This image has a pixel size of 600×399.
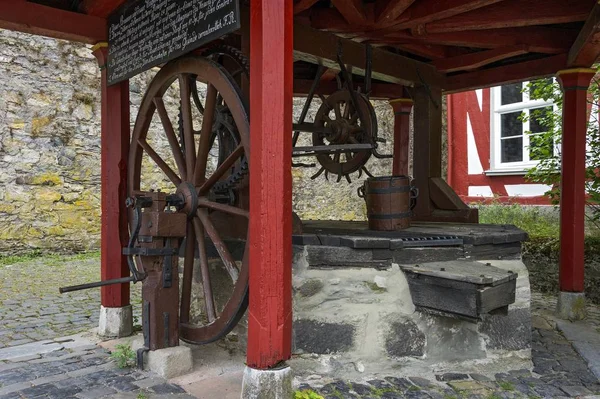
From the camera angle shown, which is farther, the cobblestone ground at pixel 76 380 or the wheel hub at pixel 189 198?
the wheel hub at pixel 189 198

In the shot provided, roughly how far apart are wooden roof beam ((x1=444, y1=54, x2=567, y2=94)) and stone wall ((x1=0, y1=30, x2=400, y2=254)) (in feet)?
17.5

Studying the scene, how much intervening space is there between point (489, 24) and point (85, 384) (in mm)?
3686

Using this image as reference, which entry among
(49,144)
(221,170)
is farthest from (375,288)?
(49,144)

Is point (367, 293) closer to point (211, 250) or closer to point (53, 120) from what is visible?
point (211, 250)

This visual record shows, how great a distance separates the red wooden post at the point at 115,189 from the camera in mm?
4211

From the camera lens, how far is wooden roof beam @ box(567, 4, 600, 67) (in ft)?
13.0

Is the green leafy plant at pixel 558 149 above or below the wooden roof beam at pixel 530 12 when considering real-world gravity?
below

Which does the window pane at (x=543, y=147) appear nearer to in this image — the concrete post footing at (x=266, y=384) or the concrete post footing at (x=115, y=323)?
the concrete post footing at (x=115, y=323)

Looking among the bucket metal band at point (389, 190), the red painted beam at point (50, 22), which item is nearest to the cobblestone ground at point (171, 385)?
the bucket metal band at point (389, 190)

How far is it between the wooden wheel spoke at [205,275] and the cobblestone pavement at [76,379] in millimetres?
475

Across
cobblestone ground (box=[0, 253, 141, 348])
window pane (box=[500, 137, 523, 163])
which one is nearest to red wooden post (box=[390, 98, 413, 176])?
cobblestone ground (box=[0, 253, 141, 348])

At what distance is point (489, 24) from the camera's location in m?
4.25

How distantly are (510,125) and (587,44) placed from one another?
14.8 feet

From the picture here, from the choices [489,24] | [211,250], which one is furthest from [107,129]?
[489,24]
